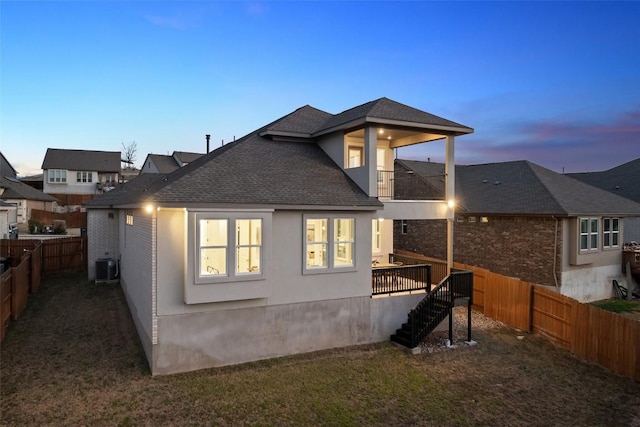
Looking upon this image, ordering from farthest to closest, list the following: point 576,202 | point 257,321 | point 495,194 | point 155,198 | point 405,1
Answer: point 495,194 < point 576,202 < point 405,1 < point 257,321 < point 155,198

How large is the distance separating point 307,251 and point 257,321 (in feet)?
7.88

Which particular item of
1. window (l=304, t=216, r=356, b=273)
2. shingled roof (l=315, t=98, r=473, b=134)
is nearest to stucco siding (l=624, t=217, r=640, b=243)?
shingled roof (l=315, t=98, r=473, b=134)

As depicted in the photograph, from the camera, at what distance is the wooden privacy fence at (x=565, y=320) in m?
10.1

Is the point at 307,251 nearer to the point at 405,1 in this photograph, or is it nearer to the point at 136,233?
the point at 136,233

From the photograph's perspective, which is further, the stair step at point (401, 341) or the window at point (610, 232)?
the window at point (610, 232)

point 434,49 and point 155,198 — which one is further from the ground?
point 434,49

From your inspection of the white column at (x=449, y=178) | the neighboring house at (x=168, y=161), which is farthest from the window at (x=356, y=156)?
the neighboring house at (x=168, y=161)

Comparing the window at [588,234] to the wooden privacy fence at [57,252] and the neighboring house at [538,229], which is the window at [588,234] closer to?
the neighboring house at [538,229]

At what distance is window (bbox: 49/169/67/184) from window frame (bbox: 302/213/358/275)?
5490 centimetres

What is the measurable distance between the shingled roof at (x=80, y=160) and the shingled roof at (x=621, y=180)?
5798cm

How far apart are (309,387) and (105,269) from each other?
14.2 meters

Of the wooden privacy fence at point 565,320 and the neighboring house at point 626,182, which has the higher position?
the neighboring house at point 626,182

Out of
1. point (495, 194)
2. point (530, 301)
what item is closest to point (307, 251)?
point (530, 301)

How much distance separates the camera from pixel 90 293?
53.7 feet
